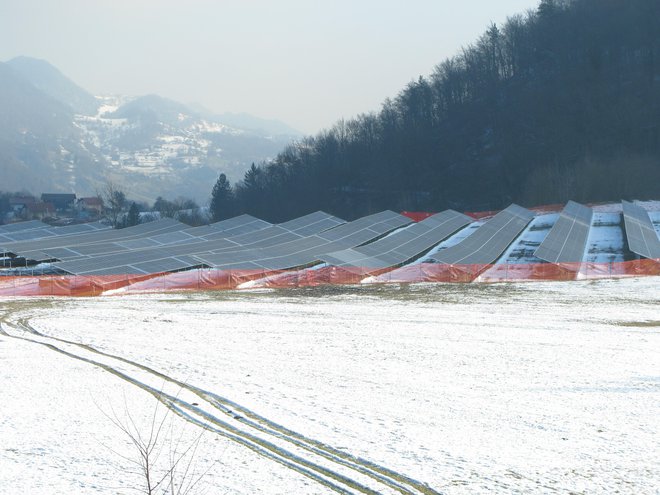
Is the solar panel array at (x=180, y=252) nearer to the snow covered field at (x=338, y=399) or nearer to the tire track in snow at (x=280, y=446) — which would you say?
the snow covered field at (x=338, y=399)

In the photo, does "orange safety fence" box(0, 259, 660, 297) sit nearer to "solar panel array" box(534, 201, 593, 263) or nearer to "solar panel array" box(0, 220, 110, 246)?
"solar panel array" box(534, 201, 593, 263)

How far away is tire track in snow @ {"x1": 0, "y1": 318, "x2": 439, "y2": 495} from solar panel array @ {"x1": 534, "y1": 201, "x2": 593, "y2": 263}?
36.9 metres

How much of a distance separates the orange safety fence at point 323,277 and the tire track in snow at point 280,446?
24229 millimetres

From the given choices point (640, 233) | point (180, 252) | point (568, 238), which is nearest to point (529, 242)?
point (568, 238)

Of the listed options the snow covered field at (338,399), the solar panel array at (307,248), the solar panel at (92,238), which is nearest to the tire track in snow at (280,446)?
the snow covered field at (338,399)

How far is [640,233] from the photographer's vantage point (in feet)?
210

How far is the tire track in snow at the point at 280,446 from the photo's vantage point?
13.3 meters

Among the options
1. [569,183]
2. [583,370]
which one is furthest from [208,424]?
[569,183]

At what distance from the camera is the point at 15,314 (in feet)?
107

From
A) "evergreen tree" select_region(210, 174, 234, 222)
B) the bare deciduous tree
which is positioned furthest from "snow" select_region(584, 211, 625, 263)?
"evergreen tree" select_region(210, 174, 234, 222)

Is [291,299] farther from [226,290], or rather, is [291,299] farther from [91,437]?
[91,437]

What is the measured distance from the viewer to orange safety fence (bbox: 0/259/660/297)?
44.2m

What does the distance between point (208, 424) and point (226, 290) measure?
95.7 feet

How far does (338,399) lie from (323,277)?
29.9 meters
